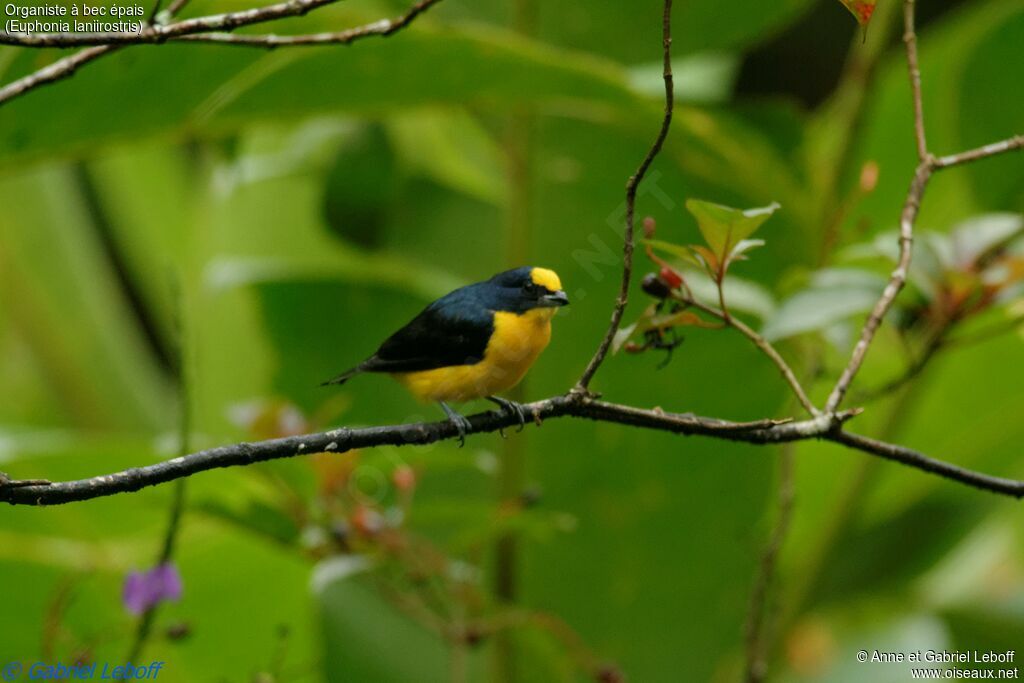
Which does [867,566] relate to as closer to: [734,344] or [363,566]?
[734,344]

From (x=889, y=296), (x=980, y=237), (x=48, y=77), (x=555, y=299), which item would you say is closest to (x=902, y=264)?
(x=889, y=296)

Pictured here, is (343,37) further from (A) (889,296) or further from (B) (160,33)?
(A) (889,296)

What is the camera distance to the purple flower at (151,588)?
0.79m

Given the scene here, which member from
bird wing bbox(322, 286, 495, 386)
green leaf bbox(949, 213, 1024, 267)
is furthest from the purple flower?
green leaf bbox(949, 213, 1024, 267)

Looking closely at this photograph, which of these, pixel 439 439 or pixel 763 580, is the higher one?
pixel 439 439

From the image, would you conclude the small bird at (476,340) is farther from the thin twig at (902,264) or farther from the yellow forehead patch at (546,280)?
the thin twig at (902,264)

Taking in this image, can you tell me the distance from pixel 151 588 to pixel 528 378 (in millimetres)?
511

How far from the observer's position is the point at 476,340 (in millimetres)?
737

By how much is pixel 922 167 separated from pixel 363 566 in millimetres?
540

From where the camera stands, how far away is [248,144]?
1.64 m

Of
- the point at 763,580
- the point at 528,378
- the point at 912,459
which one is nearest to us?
the point at 912,459

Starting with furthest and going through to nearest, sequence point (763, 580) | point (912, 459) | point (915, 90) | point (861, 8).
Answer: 1. point (763, 580)
2. point (915, 90)
3. point (912, 459)
4. point (861, 8)

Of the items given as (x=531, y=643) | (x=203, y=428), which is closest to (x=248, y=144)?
(x=203, y=428)

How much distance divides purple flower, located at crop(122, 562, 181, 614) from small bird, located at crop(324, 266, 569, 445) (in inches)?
7.7
